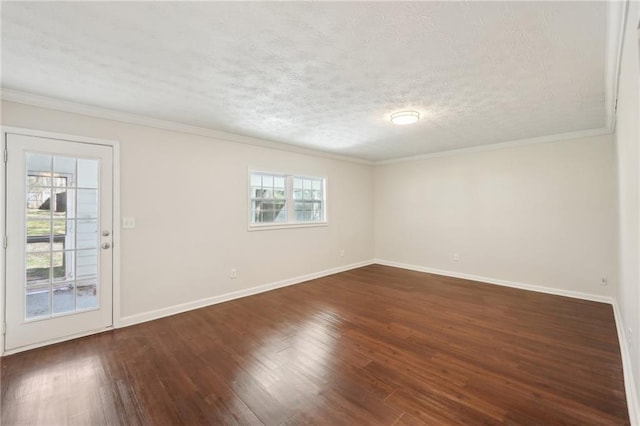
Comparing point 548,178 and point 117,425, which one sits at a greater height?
point 548,178

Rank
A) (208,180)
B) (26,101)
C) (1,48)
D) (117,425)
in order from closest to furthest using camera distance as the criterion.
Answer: (117,425), (1,48), (26,101), (208,180)

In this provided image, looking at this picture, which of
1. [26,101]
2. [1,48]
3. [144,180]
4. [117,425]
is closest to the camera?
[117,425]

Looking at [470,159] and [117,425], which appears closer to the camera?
[117,425]

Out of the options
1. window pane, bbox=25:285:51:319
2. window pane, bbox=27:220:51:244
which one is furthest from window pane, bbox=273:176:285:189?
window pane, bbox=25:285:51:319

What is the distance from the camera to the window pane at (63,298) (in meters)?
2.83

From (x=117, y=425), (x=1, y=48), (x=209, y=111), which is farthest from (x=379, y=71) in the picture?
(x=117, y=425)

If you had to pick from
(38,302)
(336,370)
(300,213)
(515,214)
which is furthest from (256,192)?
(515,214)

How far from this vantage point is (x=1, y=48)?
189 cm

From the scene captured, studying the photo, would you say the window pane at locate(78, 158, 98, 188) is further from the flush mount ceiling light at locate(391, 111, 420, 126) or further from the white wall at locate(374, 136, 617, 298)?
the white wall at locate(374, 136, 617, 298)

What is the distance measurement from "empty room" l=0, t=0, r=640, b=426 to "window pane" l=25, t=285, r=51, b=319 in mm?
20

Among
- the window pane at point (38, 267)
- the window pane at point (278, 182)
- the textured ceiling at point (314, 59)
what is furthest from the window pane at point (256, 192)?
the window pane at point (38, 267)

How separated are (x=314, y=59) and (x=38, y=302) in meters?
3.54

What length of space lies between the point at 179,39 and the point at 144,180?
212 centimetres

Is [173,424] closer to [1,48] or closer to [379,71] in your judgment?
[1,48]
